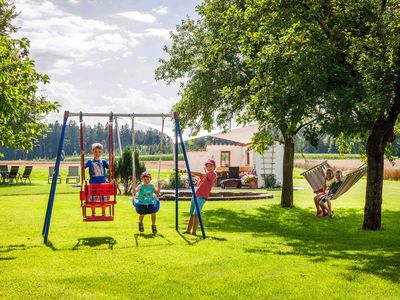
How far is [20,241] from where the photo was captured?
35.8ft

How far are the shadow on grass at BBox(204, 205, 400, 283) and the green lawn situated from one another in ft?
0.07

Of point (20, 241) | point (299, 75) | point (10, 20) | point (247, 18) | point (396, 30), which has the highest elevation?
point (10, 20)

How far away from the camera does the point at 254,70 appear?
16.8 meters

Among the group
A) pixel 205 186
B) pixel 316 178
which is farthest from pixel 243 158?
pixel 205 186

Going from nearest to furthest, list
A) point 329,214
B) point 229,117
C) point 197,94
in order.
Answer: point 329,214
point 197,94
point 229,117

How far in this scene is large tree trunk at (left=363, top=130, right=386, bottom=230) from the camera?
42.9ft

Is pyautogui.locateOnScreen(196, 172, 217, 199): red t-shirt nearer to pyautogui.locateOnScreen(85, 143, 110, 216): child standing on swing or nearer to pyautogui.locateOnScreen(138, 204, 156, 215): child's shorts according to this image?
pyautogui.locateOnScreen(138, 204, 156, 215): child's shorts

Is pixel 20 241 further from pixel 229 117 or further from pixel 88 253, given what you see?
pixel 229 117

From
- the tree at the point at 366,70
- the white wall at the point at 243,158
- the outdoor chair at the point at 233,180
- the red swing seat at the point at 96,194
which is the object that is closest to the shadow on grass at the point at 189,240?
the red swing seat at the point at 96,194

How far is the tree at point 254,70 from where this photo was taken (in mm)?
12336

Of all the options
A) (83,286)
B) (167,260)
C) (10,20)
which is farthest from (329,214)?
(10,20)

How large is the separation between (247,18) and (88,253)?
8125mm

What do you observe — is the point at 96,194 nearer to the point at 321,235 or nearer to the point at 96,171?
the point at 96,171

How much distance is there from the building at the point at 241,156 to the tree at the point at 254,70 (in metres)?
12.2
